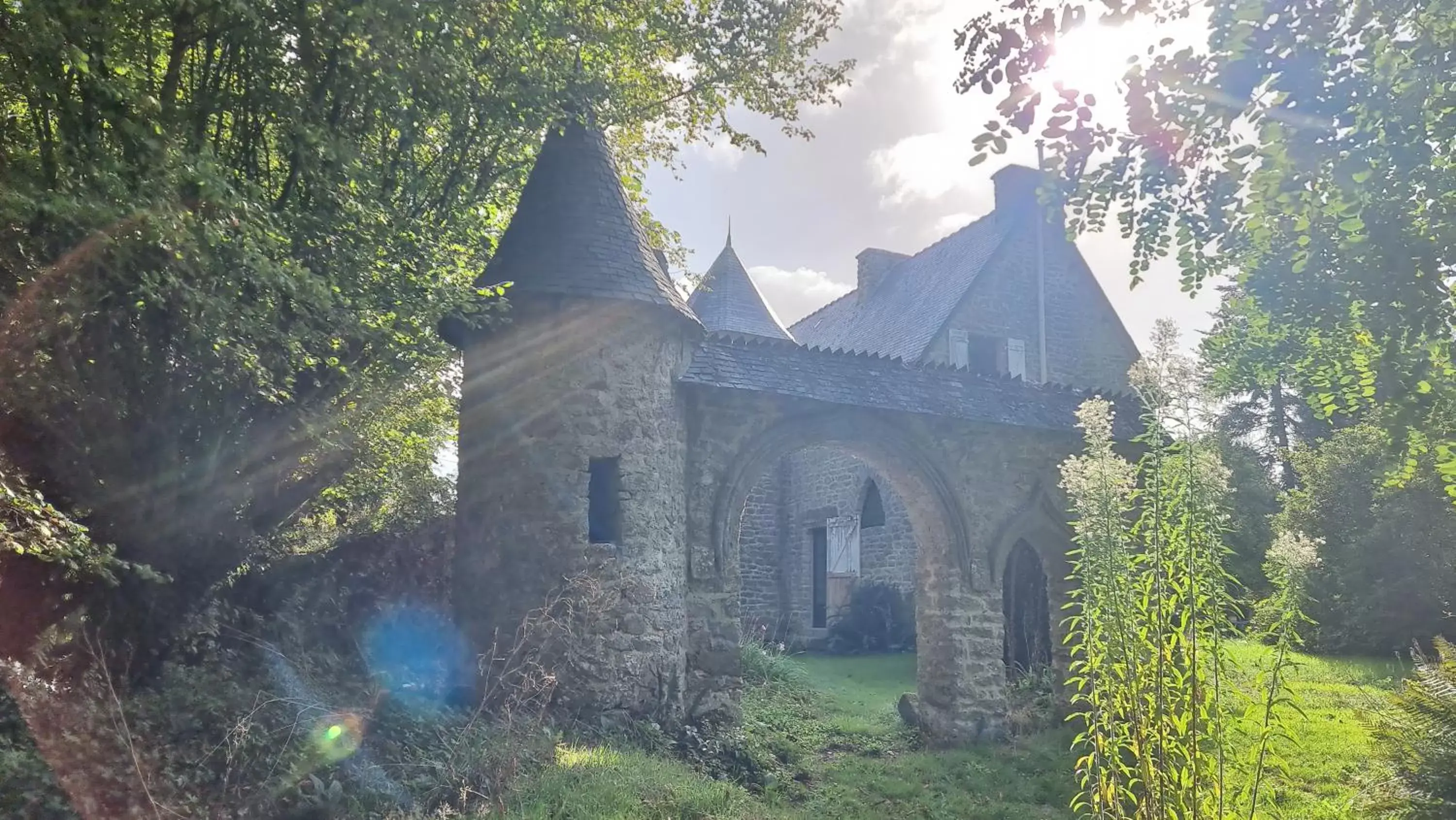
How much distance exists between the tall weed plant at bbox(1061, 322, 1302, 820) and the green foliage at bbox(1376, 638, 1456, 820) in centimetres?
143

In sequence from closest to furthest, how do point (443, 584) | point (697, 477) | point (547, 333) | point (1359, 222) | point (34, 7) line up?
point (34, 7), point (1359, 222), point (547, 333), point (697, 477), point (443, 584)

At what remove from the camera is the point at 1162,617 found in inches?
143

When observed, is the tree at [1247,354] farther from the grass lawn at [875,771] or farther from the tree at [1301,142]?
the grass lawn at [875,771]

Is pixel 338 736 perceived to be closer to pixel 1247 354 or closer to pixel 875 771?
pixel 875 771

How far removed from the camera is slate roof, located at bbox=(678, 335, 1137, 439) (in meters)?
9.31

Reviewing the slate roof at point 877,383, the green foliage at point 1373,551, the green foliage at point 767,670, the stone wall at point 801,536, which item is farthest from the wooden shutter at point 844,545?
the green foliage at point 1373,551

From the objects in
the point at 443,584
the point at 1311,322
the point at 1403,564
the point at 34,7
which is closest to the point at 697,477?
the point at 443,584

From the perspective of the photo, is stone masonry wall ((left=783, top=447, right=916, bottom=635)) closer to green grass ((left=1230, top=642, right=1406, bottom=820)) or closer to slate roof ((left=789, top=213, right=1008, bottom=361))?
slate roof ((left=789, top=213, right=1008, bottom=361))

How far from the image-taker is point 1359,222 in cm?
479

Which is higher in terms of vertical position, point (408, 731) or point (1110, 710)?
point (1110, 710)

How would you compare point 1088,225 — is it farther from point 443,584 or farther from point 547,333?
point 443,584

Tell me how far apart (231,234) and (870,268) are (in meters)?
17.9

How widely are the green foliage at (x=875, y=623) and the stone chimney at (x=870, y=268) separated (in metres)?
8.22

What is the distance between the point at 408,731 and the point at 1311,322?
7.61 m
